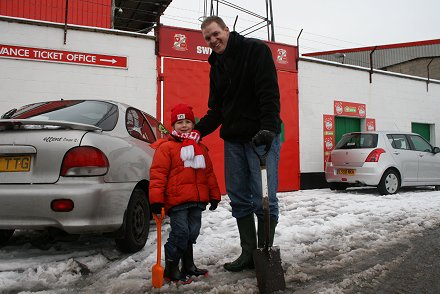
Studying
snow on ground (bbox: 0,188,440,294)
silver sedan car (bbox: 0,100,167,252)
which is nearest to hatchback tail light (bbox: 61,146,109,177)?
silver sedan car (bbox: 0,100,167,252)

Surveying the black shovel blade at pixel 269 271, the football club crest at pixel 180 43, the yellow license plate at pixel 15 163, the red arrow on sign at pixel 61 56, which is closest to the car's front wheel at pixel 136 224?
the yellow license plate at pixel 15 163

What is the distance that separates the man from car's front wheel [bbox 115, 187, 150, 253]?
37.5 inches

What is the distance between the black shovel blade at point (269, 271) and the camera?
89.0 inches

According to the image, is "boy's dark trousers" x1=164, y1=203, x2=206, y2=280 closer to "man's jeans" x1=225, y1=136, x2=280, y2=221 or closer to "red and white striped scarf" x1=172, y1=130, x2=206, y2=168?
"red and white striped scarf" x1=172, y1=130, x2=206, y2=168

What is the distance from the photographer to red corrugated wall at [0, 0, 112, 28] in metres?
8.09

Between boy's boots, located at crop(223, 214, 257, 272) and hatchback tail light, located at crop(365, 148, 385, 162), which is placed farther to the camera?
hatchback tail light, located at crop(365, 148, 385, 162)

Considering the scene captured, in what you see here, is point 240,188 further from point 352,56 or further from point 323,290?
point 352,56

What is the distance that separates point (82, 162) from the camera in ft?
8.85

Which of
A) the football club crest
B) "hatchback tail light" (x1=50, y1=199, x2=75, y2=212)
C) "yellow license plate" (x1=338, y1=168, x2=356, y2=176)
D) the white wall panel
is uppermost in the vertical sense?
the football club crest

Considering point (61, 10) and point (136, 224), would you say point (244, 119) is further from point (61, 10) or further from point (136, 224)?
point (61, 10)

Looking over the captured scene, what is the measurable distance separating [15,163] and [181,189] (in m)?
1.32

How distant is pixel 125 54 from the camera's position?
24.4 feet

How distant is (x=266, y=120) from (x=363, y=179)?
605cm

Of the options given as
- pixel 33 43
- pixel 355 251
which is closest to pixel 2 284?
pixel 355 251
